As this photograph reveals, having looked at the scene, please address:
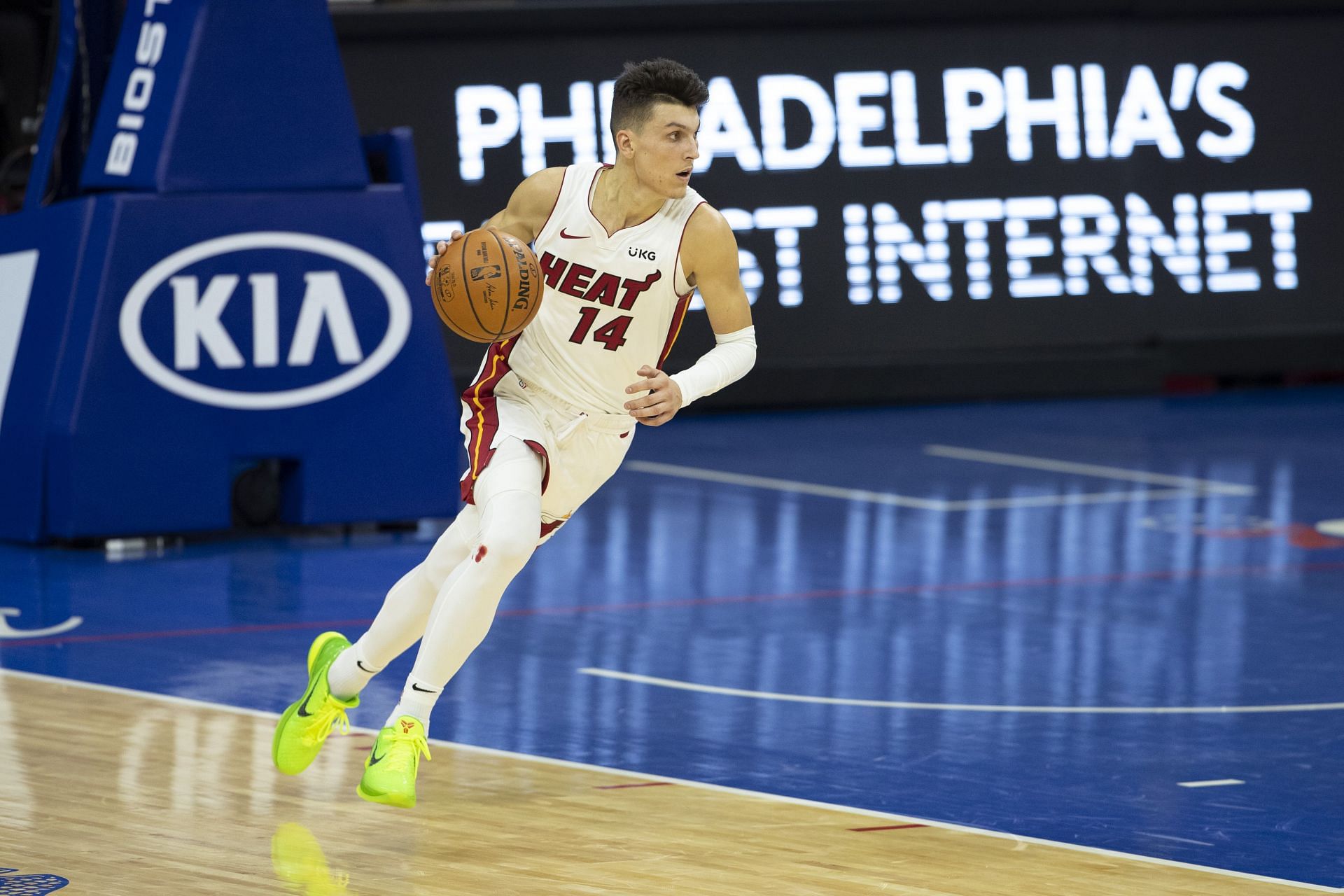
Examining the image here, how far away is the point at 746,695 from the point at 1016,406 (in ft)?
30.1

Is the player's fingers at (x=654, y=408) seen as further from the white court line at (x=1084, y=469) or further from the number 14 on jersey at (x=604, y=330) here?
the white court line at (x=1084, y=469)

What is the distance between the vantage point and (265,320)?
34.8ft

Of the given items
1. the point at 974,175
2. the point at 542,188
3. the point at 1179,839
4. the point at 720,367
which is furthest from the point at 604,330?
the point at 974,175

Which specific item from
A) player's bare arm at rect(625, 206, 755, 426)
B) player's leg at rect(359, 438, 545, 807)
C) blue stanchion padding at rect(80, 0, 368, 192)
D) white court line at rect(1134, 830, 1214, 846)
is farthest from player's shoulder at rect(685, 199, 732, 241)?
blue stanchion padding at rect(80, 0, 368, 192)

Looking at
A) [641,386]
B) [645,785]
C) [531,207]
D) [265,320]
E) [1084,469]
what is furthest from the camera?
[1084,469]

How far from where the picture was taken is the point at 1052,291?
16281mm

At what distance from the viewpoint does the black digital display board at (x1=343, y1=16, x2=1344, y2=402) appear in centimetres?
1535

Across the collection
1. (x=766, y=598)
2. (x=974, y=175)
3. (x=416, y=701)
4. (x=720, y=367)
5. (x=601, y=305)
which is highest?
(x=974, y=175)

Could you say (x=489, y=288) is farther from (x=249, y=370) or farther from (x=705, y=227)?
(x=249, y=370)

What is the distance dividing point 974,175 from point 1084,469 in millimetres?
3412

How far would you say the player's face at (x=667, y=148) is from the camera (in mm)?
5871

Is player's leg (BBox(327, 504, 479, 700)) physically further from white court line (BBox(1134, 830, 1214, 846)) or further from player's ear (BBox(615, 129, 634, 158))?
white court line (BBox(1134, 830, 1214, 846))

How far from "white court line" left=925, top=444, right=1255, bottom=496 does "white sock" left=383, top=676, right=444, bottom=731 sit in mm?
7841

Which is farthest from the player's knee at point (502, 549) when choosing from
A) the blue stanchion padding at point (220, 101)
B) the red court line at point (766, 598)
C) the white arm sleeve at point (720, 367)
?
the blue stanchion padding at point (220, 101)
